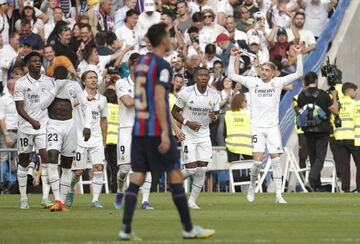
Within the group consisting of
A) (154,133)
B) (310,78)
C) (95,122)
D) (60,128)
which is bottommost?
(154,133)

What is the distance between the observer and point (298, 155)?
32.8m

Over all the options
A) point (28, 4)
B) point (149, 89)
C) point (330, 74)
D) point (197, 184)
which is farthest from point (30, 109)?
point (28, 4)

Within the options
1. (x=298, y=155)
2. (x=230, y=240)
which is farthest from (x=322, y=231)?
(x=298, y=155)

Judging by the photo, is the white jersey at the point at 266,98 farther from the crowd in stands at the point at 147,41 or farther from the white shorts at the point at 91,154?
the crowd in stands at the point at 147,41

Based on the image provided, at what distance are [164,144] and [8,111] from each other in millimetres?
15174

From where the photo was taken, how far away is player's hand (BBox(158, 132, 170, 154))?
15.7 m

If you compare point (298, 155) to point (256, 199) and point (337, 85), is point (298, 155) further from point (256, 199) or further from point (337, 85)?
point (256, 199)

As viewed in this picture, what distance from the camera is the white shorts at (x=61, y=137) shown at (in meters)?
22.1

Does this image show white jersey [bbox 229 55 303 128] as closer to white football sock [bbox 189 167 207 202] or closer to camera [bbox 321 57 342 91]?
white football sock [bbox 189 167 207 202]

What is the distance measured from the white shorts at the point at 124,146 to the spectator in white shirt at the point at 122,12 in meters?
11.8

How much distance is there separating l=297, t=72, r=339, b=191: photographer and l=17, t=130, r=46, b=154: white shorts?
906 cm

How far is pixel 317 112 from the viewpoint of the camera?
30281 mm

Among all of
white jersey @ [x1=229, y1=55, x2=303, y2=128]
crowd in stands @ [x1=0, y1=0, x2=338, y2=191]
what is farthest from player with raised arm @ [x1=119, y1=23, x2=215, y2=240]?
crowd in stands @ [x1=0, y1=0, x2=338, y2=191]

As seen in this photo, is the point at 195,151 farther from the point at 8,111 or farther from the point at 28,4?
the point at 28,4
